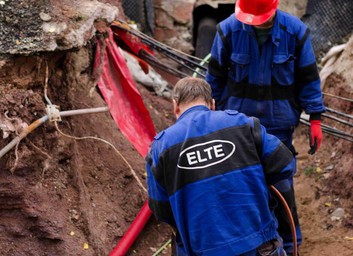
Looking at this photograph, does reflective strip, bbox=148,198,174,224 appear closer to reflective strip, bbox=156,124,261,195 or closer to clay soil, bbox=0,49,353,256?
reflective strip, bbox=156,124,261,195

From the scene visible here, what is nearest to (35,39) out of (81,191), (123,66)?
(81,191)

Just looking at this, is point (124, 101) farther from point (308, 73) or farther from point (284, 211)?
point (284, 211)

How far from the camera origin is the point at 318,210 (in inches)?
205

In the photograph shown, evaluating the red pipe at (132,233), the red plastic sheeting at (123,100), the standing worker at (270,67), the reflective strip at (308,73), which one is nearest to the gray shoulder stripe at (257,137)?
the standing worker at (270,67)

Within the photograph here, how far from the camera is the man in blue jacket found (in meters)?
2.69

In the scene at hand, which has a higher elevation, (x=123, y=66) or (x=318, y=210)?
(x=123, y=66)

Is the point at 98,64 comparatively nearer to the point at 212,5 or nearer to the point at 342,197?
the point at 342,197

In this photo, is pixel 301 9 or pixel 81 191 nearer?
pixel 81 191

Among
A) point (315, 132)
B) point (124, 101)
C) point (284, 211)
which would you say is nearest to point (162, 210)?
point (284, 211)

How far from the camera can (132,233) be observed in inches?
169

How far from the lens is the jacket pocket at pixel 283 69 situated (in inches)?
153

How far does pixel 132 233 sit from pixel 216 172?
1.79 m

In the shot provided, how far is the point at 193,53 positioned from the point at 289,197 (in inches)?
192

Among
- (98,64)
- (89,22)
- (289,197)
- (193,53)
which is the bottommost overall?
(193,53)
